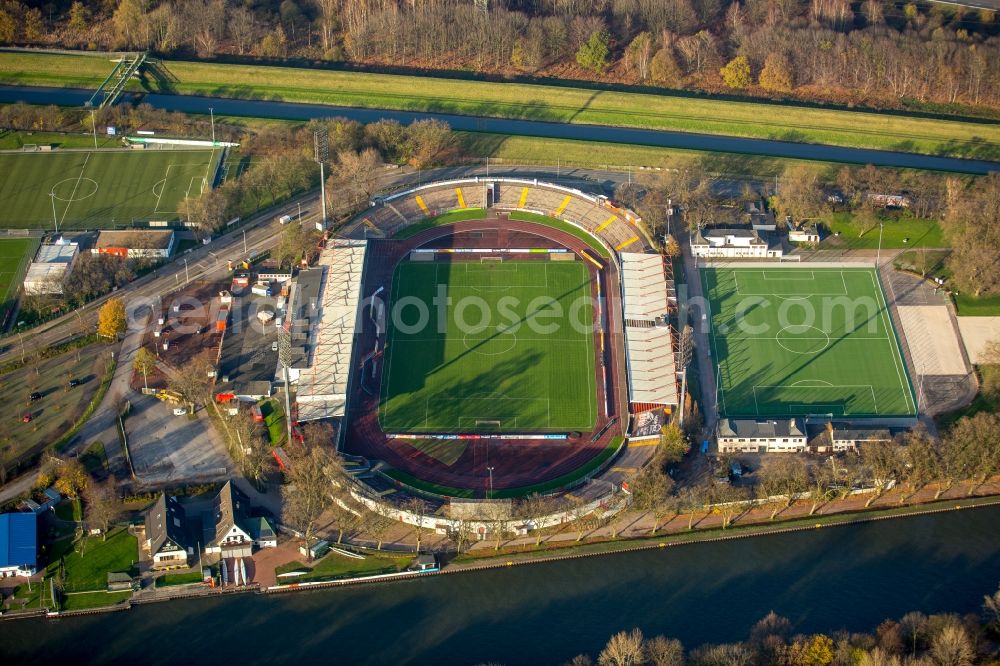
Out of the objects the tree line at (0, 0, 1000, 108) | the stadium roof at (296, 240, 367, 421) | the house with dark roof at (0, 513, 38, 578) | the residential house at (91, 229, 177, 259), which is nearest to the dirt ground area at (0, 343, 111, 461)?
the house with dark roof at (0, 513, 38, 578)

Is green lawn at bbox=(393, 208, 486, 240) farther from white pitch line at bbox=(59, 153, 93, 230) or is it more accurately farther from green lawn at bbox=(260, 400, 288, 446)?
white pitch line at bbox=(59, 153, 93, 230)

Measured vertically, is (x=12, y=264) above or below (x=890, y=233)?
above

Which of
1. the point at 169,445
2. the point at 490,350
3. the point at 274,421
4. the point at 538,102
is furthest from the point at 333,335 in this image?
the point at 538,102

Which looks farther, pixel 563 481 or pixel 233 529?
pixel 563 481

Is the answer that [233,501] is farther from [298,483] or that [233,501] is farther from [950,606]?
[950,606]

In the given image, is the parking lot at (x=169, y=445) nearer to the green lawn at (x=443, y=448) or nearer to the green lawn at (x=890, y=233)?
the green lawn at (x=443, y=448)

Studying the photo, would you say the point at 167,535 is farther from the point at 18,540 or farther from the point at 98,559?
the point at 18,540
